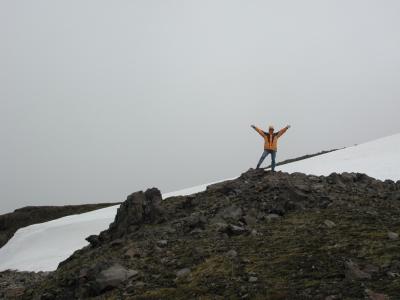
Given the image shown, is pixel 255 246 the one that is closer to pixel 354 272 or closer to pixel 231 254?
pixel 231 254

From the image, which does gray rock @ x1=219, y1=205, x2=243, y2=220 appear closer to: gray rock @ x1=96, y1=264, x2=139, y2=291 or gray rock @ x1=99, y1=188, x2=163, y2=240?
gray rock @ x1=99, y1=188, x2=163, y2=240

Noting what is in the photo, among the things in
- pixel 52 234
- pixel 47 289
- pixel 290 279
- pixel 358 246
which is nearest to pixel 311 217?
pixel 358 246

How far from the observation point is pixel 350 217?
1277 centimetres

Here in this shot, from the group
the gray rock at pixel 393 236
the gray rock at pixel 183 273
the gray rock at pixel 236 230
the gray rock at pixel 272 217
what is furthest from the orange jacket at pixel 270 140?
the gray rock at pixel 183 273

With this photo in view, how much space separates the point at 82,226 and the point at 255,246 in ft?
93.2

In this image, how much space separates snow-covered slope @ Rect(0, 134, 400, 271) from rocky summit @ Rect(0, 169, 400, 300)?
1267 centimetres

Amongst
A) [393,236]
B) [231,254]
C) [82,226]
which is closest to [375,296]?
[393,236]

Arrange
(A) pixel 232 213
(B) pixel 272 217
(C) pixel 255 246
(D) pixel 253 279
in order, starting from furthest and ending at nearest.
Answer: (A) pixel 232 213, (B) pixel 272 217, (C) pixel 255 246, (D) pixel 253 279

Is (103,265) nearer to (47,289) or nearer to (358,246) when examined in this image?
(47,289)

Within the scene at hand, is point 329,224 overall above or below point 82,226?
below

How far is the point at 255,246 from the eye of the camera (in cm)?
1142

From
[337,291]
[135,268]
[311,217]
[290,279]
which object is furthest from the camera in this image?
[311,217]

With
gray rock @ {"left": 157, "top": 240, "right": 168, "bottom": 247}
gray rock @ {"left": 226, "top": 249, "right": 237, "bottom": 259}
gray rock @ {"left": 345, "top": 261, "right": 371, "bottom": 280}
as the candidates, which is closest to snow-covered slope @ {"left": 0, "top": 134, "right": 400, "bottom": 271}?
gray rock @ {"left": 157, "top": 240, "right": 168, "bottom": 247}

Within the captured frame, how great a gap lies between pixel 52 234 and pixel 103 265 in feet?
91.6
